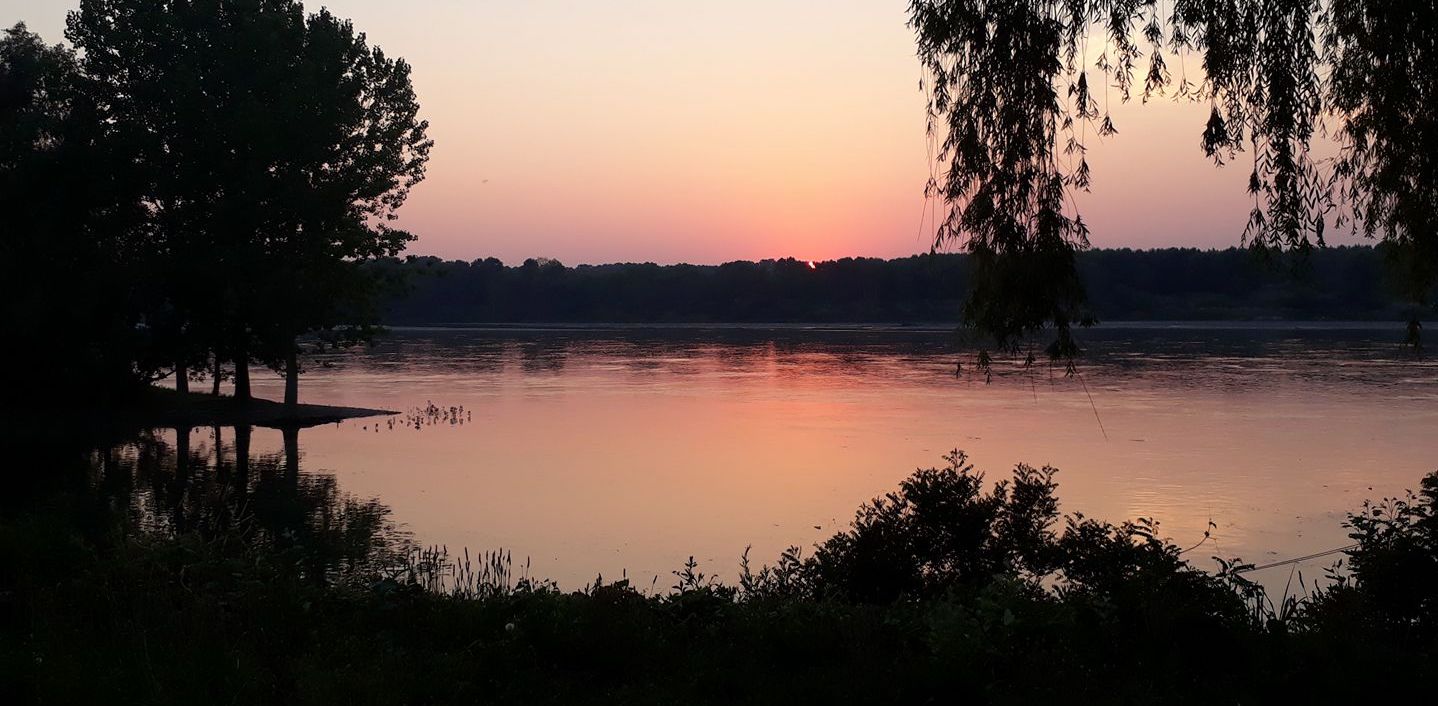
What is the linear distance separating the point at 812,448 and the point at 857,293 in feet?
471

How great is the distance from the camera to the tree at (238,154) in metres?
36.6

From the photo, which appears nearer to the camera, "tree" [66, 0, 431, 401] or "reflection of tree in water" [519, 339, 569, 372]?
"tree" [66, 0, 431, 401]

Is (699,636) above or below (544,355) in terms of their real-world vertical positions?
above

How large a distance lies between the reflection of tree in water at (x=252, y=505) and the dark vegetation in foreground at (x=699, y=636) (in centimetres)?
188

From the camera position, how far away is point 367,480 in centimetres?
2648

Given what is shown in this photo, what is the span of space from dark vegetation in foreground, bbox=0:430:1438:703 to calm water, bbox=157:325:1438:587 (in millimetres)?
6035

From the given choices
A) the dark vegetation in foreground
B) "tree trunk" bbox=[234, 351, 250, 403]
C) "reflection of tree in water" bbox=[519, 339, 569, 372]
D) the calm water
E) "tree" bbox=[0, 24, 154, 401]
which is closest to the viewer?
the dark vegetation in foreground

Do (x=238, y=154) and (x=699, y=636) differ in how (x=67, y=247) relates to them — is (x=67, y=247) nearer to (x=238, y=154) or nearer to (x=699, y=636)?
(x=238, y=154)

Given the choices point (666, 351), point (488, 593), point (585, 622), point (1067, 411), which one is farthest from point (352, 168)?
point (666, 351)

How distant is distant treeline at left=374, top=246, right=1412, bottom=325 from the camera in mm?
141875

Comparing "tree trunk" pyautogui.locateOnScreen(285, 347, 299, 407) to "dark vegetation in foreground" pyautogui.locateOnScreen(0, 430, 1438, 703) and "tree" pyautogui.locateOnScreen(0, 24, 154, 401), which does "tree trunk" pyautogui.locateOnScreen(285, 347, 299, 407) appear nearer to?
"tree" pyautogui.locateOnScreen(0, 24, 154, 401)

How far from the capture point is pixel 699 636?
10008 millimetres

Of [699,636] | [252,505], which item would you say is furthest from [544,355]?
[699,636]

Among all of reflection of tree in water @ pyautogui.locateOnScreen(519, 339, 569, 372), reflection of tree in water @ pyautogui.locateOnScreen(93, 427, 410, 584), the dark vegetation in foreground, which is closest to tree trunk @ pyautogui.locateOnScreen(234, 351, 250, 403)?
reflection of tree in water @ pyautogui.locateOnScreen(93, 427, 410, 584)
